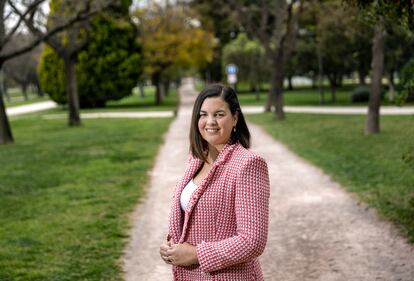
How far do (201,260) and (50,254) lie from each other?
4413mm

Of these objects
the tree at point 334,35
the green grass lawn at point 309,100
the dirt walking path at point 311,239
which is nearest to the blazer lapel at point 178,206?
the dirt walking path at point 311,239

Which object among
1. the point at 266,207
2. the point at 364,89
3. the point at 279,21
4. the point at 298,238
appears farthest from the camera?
the point at 364,89

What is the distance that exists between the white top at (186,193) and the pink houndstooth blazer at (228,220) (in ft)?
0.17

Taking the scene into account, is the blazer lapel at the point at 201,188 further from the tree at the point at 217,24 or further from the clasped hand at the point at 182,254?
the tree at the point at 217,24

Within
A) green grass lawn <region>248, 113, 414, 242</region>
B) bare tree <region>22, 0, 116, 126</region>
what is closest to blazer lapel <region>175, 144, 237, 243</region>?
green grass lawn <region>248, 113, 414, 242</region>

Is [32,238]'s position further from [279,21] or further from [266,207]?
[279,21]

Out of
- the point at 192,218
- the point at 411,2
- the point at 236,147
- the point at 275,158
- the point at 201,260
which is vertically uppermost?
the point at 411,2

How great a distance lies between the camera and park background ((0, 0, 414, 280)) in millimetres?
6691

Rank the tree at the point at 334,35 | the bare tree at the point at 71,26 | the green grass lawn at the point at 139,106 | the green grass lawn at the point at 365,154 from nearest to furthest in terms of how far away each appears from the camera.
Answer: the green grass lawn at the point at 365,154, the bare tree at the point at 71,26, the tree at the point at 334,35, the green grass lawn at the point at 139,106

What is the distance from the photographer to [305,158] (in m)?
13.0

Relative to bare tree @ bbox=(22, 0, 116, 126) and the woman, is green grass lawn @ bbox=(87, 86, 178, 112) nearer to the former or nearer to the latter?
bare tree @ bbox=(22, 0, 116, 126)

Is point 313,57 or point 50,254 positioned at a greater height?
point 313,57

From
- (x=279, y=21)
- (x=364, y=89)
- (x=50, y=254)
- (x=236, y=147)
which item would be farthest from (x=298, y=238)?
(x=364, y=89)

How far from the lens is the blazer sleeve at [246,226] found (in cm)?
209
